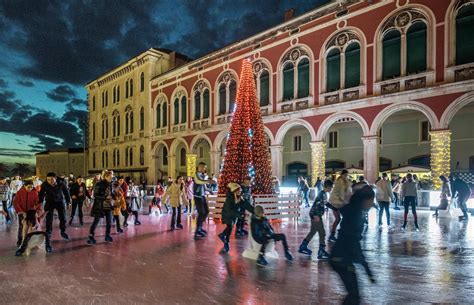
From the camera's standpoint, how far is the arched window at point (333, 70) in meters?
20.7

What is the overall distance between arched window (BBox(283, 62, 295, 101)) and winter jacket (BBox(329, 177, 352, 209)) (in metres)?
15.4

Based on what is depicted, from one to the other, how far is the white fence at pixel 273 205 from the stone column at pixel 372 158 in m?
7.70

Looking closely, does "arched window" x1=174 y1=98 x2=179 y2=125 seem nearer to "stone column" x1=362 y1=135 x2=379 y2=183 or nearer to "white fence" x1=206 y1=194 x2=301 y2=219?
"stone column" x1=362 y1=135 x2=379 y2=183

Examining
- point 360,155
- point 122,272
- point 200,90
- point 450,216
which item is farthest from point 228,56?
point 122,272

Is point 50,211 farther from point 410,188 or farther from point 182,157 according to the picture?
point 182,157

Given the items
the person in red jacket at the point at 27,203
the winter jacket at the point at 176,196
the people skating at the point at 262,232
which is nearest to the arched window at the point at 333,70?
the winter jacket at the point at 176,196

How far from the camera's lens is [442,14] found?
1641 cm

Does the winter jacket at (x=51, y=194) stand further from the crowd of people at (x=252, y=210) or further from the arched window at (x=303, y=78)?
the arched window at (x=303, y=78)

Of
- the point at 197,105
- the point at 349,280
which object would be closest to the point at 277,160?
the point at 197,105

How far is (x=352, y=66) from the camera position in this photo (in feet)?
66.2

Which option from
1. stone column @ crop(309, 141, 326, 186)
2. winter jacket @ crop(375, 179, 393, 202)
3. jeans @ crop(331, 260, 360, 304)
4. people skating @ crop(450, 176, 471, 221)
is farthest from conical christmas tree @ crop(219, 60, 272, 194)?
stone column @ crop(309, 141, 326, 186)

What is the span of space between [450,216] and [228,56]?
61.9 ft

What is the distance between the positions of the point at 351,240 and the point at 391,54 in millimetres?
17211

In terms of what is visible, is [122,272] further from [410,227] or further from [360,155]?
[360,155]
